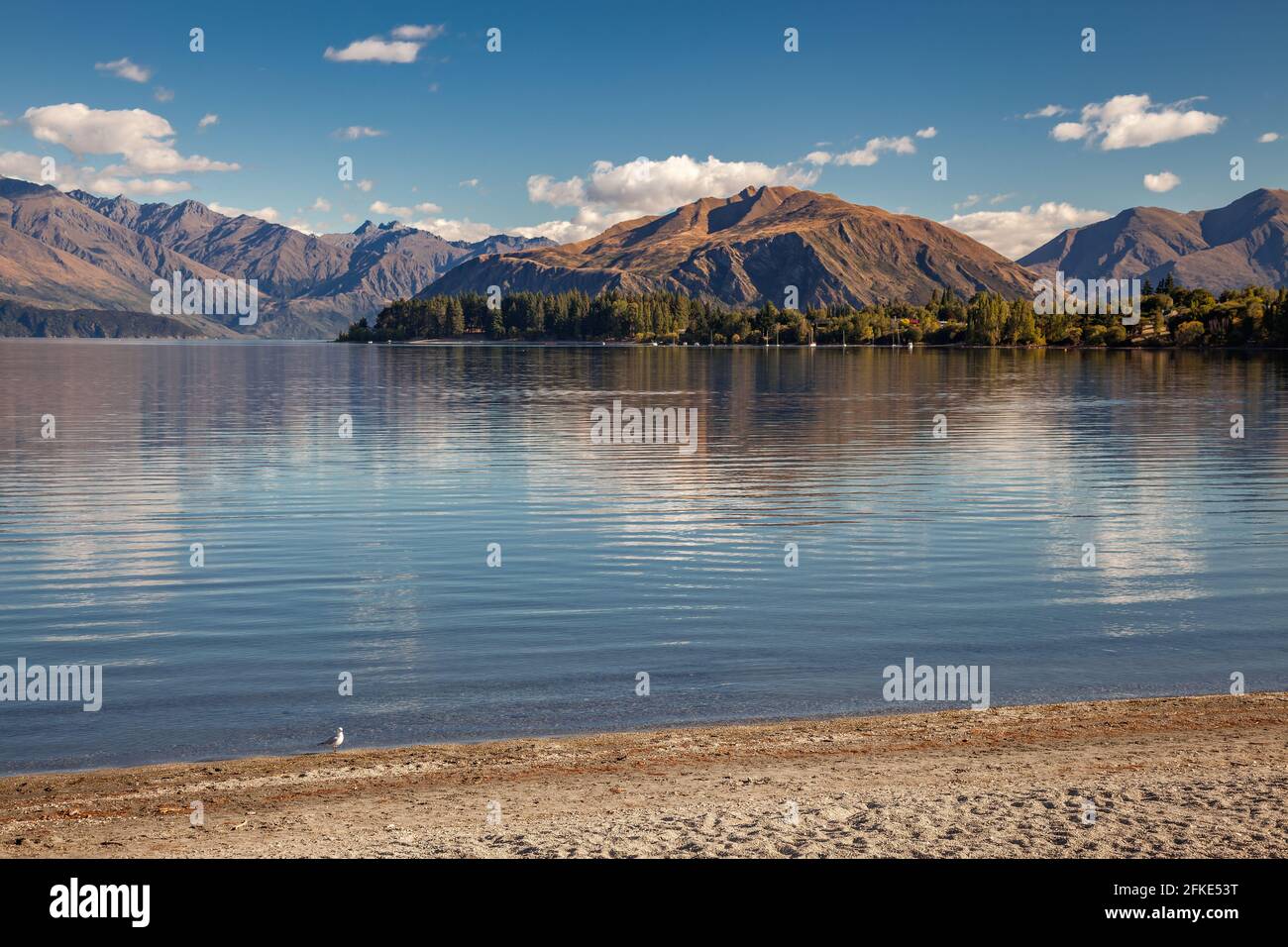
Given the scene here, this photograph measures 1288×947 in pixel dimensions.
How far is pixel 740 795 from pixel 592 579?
20058 mm

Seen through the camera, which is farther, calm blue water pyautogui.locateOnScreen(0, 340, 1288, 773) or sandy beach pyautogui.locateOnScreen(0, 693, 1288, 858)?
calm blue water pyautogui.locateOnScreen(0, 340, 1288, 773)

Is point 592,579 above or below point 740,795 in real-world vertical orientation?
above

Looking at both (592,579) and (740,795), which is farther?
(592,579)

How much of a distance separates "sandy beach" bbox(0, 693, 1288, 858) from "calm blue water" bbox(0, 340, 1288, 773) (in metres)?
2.14

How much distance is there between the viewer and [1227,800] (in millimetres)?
16391

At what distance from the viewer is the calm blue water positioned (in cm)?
2453

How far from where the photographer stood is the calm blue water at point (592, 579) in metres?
24.5

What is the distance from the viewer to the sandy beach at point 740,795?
1500 centimetres

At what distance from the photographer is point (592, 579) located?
3703 cm

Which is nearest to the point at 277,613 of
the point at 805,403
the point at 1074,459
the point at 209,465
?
the point at 209,465

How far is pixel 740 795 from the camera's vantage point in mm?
17281

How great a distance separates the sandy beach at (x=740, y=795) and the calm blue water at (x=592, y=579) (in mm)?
2137

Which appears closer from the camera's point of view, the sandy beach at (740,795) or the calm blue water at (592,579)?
the sandy beach at (740,795)
